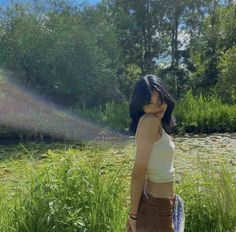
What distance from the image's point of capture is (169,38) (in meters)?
14.7

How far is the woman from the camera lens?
167cm

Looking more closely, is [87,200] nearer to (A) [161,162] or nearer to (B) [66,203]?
(B) [66,203]

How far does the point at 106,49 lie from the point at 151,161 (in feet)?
33.1

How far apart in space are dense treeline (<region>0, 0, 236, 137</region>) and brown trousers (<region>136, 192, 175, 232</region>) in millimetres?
8597

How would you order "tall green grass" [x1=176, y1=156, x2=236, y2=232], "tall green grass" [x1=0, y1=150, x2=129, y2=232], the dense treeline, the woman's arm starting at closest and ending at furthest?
the woman's arm < "tall green grass" [x1=0, y1=150, x2=129, y2=232] < "tall green grass" [x1=176, y1=156, x2=236, y2=232] < the dense treeline

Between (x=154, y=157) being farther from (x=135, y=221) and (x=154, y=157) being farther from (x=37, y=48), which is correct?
(x=37, y=48)

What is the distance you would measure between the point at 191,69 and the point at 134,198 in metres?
13.2

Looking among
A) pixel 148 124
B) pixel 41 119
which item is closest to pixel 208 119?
pixel 41 119

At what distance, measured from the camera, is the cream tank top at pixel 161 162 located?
5.63 ft

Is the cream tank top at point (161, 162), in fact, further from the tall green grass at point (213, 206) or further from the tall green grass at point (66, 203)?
the tall green grass at point (213, 206)

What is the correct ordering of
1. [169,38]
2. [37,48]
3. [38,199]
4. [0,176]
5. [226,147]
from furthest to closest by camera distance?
[169,38] → [37,48] → [226,147] → [0,176] → [38,199]

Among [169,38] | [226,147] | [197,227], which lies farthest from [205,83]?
[197,227]

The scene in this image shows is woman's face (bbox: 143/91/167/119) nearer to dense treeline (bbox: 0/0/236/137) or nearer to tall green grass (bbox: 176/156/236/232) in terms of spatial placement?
tall green grass (bbox: 176/156/236/232)

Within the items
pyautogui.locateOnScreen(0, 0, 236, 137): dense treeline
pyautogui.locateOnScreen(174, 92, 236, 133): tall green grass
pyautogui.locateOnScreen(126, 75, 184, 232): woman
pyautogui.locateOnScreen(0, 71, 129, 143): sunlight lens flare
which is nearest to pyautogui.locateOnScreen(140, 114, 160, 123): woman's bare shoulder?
pyautogui.locateOnScreen(126, 75, 184, 232): woman
